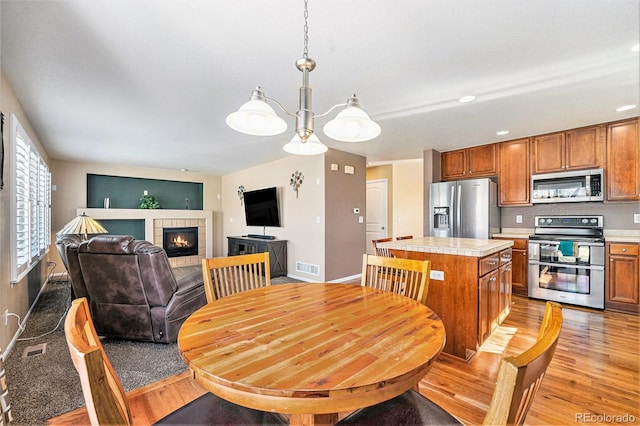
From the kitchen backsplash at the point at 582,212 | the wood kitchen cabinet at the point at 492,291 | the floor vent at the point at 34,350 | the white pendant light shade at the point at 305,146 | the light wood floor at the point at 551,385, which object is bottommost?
the light wood floor at the point at 551,385

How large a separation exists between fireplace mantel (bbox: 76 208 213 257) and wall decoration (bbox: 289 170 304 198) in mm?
3212

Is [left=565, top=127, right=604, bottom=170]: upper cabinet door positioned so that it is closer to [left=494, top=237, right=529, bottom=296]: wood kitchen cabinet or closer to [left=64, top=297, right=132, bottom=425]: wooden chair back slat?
[left=494, top=237, right=529, bottom=296]: wood kitchen cabinet

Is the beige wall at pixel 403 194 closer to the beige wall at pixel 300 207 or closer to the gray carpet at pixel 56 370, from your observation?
the beige wall at pixel 300 207

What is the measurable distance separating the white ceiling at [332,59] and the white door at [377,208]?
9.80 feet

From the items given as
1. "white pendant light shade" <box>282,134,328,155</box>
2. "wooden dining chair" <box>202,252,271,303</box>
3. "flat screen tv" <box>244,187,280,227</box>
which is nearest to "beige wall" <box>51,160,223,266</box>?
"flat screen tv" <box>244,187,280,227</box>

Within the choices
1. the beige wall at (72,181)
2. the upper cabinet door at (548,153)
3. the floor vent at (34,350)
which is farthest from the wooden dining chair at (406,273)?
the beige wall at (72,181)

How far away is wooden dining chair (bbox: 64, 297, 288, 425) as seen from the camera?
562 millimetres

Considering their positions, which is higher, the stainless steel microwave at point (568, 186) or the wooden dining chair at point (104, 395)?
the stainless steel microwave at point (568, 186)

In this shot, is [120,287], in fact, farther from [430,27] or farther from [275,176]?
[275,176]

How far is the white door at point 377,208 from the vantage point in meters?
6.46

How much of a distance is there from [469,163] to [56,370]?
5.46 metres

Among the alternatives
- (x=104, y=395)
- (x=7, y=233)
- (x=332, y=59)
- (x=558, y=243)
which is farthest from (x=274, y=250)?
(x=104, y=395)

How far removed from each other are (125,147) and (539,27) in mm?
5403

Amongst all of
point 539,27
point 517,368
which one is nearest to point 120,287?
point 517,368
